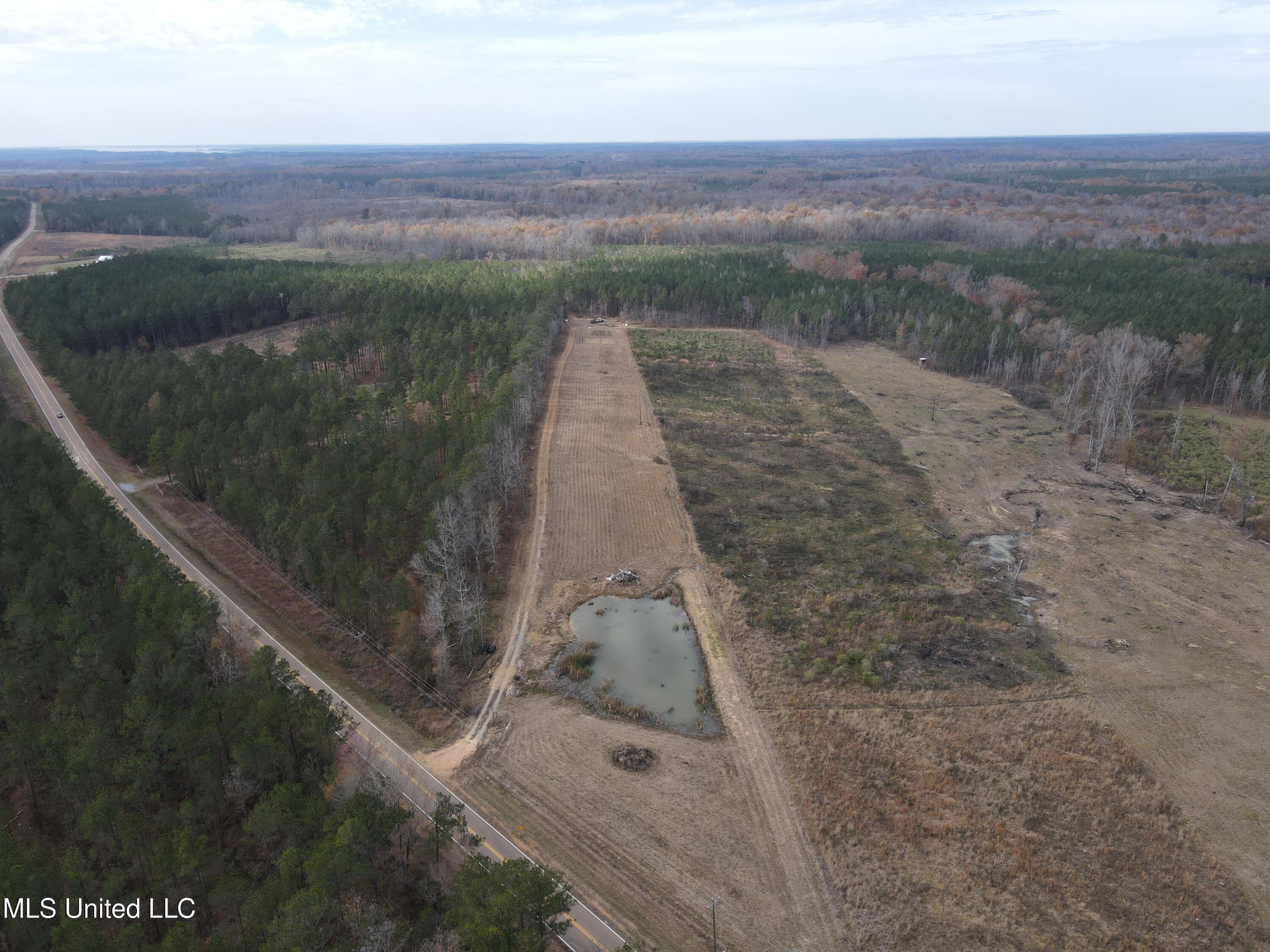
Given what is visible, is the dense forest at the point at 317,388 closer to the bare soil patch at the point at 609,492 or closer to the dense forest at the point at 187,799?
the bare soil patch at the point at 609,492

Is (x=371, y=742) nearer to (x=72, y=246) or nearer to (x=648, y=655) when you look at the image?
(x=648, y=655)

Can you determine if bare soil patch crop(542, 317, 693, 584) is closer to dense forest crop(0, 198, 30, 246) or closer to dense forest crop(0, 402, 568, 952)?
dense forest crop(0, 402, 568, 952)

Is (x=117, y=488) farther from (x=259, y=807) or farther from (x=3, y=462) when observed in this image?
(x=259, y=807)

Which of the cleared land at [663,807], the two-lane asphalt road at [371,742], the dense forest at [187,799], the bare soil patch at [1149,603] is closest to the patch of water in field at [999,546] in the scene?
the bare soil patch at [1149,603]

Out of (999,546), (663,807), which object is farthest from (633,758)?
(999,546)

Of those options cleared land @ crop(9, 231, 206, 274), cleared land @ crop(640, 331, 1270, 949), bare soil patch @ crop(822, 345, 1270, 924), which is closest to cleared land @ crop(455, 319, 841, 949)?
cleared land @ crop(640, 331, 1270, 949)

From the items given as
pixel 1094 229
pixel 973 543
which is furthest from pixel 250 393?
pixel 1094 229

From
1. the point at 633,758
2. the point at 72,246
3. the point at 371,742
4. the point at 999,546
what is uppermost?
the point at 72,246
